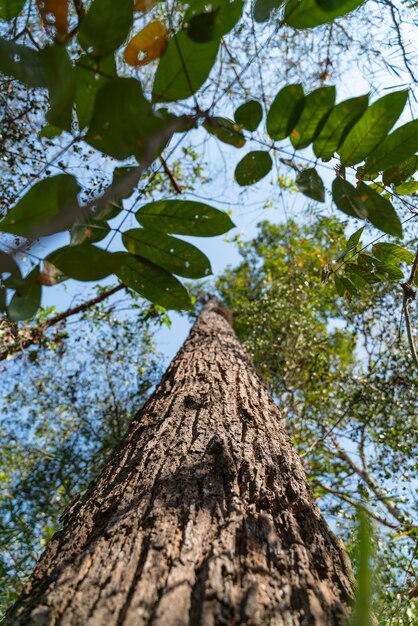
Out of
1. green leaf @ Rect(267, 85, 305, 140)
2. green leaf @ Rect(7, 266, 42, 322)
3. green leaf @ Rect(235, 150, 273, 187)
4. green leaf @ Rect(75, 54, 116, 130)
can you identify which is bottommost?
green leaf @ Rect(7, 266, 42, 322)

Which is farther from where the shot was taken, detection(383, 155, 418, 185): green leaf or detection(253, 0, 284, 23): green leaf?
detection(383, 155, 418, 185): green leaf

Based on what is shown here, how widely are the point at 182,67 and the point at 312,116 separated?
1.00 feet

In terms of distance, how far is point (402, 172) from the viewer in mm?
1193

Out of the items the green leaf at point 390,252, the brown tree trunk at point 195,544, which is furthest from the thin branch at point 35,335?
the green leaf at point 390,252

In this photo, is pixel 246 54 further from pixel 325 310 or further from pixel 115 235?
pixel 325 310

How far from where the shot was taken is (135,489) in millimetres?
1202

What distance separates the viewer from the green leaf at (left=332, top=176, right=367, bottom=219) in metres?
0.89

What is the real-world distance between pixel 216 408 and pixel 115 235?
3.49 feet

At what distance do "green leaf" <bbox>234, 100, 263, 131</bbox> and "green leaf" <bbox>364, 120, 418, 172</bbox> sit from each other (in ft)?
0.90

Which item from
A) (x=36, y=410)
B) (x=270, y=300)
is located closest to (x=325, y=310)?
(x=270, y=300)

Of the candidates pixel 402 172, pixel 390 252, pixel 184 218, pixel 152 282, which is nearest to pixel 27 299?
pixel 152 282

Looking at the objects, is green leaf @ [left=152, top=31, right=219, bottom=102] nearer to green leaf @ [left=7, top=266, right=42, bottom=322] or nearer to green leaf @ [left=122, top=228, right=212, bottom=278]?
green leaf @ [left=122, top=228, right=212, bottom=278]

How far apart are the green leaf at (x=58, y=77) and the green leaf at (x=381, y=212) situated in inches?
25.3

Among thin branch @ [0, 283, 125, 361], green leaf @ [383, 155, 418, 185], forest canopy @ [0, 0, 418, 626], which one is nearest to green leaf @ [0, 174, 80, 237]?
forest canopy @ [0, 0, 418, 626]
